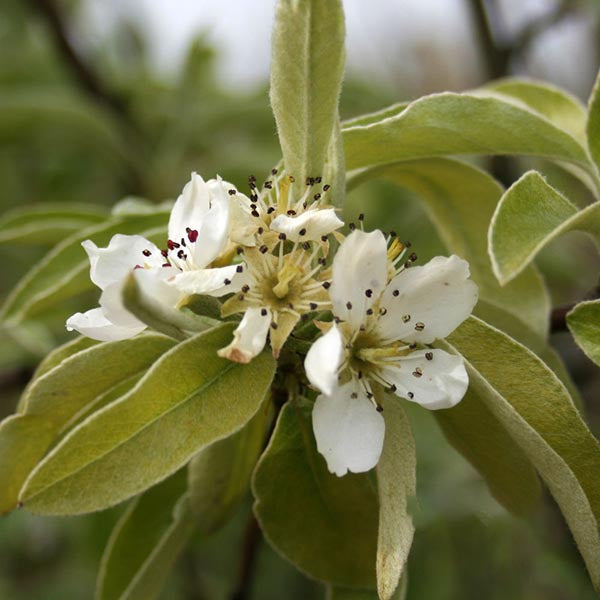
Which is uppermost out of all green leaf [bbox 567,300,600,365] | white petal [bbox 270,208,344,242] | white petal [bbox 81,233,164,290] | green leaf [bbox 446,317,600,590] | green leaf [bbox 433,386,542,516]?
white petal [bbox 270,208,344,242]

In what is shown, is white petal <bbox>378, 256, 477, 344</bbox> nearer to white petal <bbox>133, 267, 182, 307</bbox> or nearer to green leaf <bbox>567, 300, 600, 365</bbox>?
green leaf <bbox>567, 300, 600, 365</bbox>

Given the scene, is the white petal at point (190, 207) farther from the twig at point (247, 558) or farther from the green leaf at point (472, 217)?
the twig at point (247, 558)

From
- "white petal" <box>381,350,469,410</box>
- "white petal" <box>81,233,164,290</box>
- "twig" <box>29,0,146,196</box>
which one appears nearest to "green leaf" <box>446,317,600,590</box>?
"white petal" <box>381,350,469,410</box>

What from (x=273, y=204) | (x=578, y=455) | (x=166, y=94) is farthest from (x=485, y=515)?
(x=166, y=94)

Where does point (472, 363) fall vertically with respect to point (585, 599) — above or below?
above

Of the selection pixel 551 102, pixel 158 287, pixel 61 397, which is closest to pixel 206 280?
pixel 158 287

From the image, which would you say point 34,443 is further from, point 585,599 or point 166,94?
point 166,94

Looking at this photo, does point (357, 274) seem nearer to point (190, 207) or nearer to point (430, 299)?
point (430, 299)
